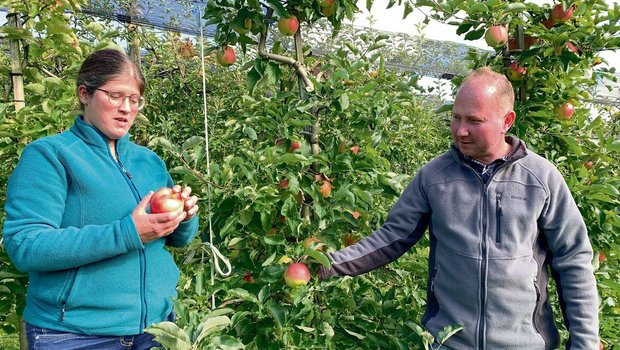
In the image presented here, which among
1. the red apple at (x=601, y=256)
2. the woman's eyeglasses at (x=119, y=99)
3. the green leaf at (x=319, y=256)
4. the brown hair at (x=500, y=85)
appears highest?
the brown hair at (x=500, y=85)

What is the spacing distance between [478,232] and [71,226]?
1.00m

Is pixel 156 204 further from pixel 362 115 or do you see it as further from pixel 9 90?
pixel 9 90

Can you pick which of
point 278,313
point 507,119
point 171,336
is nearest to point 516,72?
point 507,119

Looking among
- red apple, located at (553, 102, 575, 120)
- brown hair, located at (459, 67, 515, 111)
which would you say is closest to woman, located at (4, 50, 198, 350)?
brown hair, located at (459, 67, 515, 111)

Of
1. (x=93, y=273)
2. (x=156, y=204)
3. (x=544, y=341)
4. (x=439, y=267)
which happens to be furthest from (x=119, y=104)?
(x=544, y=341)

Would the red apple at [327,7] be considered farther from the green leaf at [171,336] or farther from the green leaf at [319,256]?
the green leaf at [171,336]

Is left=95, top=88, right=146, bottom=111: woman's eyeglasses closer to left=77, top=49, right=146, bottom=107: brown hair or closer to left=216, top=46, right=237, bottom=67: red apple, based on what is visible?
left=77, top=49, right=146, bottom=107: brown hair

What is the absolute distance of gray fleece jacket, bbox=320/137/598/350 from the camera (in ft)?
5.07

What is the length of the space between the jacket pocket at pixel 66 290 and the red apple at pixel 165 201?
220 mm

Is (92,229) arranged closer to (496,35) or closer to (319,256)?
(319,256)

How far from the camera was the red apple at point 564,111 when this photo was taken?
2.20m

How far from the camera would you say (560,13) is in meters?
2.17

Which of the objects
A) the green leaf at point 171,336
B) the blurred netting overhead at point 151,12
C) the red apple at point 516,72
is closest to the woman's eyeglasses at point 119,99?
the green leaf at point 171,336

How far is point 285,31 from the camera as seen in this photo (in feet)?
6.82
